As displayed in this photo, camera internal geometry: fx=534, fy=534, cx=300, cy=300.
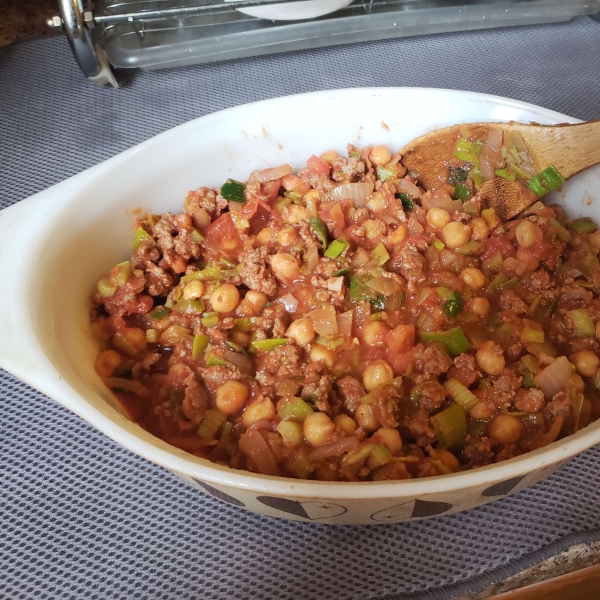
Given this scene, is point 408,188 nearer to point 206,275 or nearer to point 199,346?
point 206,275

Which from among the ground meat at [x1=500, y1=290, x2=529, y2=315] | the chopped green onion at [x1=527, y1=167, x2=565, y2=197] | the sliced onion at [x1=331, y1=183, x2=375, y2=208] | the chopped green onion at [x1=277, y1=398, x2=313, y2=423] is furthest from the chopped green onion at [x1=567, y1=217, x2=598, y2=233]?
the chopped green onion at [x1=277, y1=398, x2=313, y2=423]

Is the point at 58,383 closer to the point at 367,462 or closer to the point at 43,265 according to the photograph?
the point at 43,265

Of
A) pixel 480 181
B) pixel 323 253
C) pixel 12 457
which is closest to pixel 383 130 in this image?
pixel 480 181

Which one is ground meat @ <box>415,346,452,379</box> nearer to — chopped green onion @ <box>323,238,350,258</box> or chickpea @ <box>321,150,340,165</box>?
chopped green onion @ <box>323,238,350,258</box>

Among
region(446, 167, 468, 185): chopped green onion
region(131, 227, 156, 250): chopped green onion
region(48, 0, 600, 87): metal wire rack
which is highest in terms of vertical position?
region(48, 0, 600, 87): metal wire rack

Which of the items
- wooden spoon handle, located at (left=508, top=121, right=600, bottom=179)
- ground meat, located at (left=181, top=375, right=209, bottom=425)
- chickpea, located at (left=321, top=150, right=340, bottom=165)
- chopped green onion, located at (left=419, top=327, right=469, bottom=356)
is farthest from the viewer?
chickpea, located at (left=321, top=150, right=340, bottom=165)

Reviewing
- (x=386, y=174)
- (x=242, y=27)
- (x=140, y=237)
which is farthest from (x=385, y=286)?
(x=242, y=27)

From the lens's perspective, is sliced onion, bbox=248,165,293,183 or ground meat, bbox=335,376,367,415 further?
sliced onion, bbox=248,165,293,183
